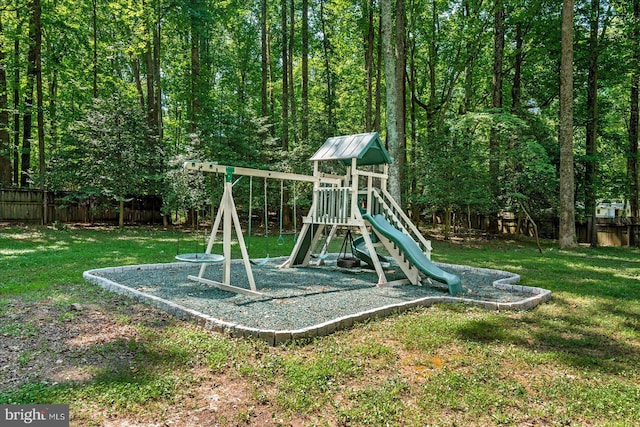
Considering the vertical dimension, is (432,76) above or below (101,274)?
above

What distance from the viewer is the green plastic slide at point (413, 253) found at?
19.7ft

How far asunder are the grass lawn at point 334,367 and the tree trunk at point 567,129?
7620mm

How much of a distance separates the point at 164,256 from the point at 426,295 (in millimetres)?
6102

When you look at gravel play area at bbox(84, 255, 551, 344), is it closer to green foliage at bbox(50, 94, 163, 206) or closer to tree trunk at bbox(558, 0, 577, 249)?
tree trunk at bbox(558, 0, 577, 249)

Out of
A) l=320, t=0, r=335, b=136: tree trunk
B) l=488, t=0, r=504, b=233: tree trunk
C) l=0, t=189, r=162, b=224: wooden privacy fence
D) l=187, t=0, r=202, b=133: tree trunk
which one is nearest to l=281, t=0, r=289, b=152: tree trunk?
l=320, t=0, r=335, b=136: tree trunk

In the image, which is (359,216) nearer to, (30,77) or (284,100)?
(284,100)

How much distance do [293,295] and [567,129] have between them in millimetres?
10932

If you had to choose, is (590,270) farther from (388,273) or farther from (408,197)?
(408,197)

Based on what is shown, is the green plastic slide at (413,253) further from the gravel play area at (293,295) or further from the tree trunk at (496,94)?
the tree trunk at (496,94)

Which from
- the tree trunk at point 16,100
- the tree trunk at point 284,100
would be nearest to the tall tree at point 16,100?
the tree trunk at point 16,100

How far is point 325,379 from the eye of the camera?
9.66 feet

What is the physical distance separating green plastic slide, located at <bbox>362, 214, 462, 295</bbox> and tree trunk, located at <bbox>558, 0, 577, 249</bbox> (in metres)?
7.86

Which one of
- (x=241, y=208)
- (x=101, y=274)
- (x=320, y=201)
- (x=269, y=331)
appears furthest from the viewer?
(x=241, y=208)

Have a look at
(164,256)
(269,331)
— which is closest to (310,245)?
(164,256)
